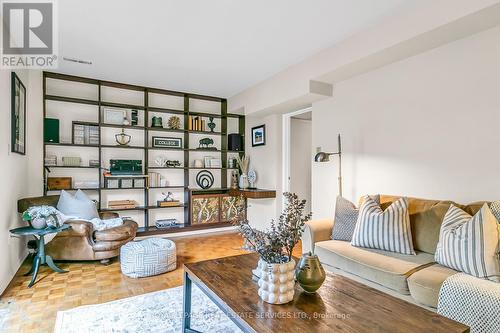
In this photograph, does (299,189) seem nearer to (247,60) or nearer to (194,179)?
(194,179)

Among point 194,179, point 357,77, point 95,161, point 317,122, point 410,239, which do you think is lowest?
point 410,239

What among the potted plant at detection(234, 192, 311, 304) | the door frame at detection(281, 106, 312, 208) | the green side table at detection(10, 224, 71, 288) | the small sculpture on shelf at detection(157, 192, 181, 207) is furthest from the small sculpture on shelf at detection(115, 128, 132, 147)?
the potted plant at detection(234, 192, 311, 304)

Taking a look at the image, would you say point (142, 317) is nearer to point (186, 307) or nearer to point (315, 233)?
point (186, 307)

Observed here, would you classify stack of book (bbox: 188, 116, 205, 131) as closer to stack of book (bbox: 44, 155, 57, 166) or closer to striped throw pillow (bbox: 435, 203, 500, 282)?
stack of book (bbox: 44, 155, 57, 166)

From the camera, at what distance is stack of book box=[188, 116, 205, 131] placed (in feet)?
16.5

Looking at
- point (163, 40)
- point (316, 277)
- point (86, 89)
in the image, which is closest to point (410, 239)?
point (316, 277)

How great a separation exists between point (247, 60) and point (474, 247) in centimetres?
293

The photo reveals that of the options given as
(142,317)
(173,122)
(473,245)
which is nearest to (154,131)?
(173,122)

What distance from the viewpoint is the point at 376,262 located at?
6.97 feet

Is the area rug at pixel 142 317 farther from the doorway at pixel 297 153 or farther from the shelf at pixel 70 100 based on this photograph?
the shelf at pixel 70 100

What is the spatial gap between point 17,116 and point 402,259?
395cm

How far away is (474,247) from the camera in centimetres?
178

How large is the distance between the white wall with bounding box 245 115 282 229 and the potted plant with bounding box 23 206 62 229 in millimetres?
3102

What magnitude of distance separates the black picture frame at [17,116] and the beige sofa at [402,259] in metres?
3.11
